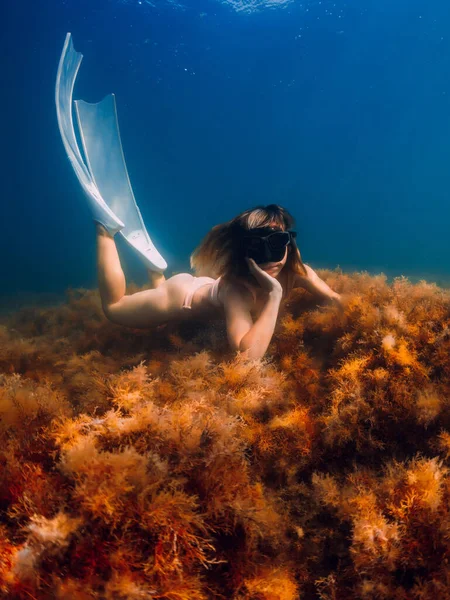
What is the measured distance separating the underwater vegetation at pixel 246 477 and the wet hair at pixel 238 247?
1.01 meters

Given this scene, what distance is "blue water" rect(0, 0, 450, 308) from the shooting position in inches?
1254

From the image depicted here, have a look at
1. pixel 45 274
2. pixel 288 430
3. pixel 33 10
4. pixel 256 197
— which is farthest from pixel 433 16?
pixel 256 197

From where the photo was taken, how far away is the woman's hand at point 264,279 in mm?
3199

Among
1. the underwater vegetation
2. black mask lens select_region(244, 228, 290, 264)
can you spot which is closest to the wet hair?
black mask lens select_region(244, 228, 290, 264)

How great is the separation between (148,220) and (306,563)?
3781 inches

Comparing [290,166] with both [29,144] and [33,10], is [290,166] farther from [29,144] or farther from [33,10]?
[33,10]

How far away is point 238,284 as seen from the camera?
350 centimetres

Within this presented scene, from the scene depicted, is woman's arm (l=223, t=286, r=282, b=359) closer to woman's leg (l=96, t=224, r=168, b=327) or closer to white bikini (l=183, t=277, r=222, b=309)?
white bikini (l=183, t=277, r=222, b=309)

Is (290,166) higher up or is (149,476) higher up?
(290,166)

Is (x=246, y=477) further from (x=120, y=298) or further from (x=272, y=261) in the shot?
(x=120, y=298)

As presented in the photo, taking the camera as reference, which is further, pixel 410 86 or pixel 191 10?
pixel 410 86

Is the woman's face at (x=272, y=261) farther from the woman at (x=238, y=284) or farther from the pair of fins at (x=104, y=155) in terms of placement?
the pair of fins at (x=104, y=155)

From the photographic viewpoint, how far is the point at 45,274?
37.8 metres

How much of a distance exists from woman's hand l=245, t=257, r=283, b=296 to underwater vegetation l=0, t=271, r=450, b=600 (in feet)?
2.59
